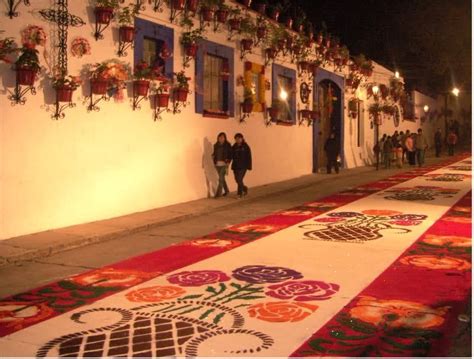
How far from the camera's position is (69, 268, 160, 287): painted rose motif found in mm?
6645

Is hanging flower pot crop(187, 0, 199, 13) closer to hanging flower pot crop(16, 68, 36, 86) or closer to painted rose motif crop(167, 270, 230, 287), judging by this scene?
hanging flower pot crop(16, 68, 36, 86)

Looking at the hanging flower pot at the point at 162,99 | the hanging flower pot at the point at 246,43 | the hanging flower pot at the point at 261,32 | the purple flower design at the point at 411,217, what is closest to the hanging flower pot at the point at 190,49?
the hanging flower pot at the point at 162,99

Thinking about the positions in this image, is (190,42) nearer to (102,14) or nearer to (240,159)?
(102,14)

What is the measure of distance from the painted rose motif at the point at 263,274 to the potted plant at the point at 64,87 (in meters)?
4.57

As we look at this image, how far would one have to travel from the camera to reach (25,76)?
902 cm

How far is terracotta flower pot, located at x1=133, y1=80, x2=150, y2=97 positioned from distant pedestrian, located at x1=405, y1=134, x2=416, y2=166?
16453mm

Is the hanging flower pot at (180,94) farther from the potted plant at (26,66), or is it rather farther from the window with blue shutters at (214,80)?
the potted plant at (26,66)

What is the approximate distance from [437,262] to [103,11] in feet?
23.2

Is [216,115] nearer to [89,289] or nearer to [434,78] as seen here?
[89,289]

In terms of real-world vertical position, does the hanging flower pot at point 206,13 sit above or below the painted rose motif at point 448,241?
above

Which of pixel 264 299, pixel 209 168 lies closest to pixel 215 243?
pixel 264 299

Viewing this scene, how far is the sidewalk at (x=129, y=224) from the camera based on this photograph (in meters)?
8.34

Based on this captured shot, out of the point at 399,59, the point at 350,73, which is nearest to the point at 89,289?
the point at 350,73

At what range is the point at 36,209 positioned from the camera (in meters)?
9.58
